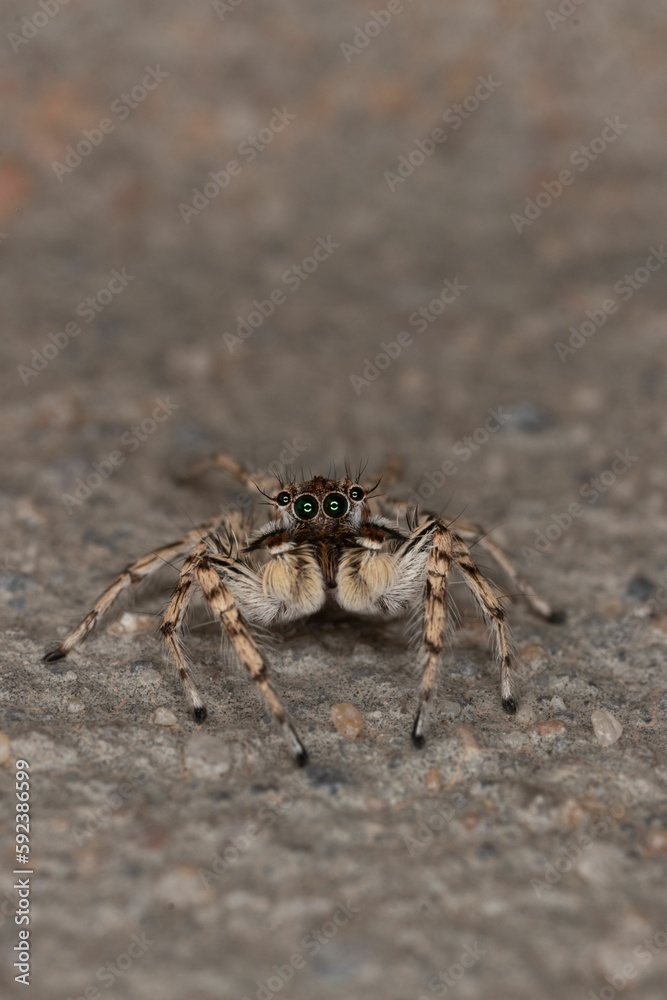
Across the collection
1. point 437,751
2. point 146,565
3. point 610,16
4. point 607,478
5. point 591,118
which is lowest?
point 146,565

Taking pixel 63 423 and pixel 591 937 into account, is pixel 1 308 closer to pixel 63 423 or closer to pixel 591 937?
pixel 63 423

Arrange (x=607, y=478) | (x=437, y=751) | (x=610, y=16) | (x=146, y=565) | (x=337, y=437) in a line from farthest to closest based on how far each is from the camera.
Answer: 1. (x=610, y=16)
2. (x=337, y=437)
3. (x=607, y=478)
4. (x=146, y=565)
5. (x=437, y=751)

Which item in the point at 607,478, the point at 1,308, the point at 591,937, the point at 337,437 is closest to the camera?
the point at 591,937

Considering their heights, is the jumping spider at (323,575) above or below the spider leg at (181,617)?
above

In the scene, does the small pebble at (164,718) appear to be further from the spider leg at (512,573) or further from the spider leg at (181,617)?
the spider leg at (512,573)

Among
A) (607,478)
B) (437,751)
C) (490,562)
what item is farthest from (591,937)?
(607,478)

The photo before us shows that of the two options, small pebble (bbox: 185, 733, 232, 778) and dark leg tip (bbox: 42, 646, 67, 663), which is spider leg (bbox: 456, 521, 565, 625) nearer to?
small pebble (bbox: 185, 733, 232, 778)

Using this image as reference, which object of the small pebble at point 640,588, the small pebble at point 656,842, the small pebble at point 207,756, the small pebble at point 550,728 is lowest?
the small pebble at point 207,756

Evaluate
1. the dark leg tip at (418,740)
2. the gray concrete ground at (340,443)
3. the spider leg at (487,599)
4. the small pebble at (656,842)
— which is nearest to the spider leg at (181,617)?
the gray concrete ground at (340,443)

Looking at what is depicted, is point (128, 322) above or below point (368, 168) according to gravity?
below
